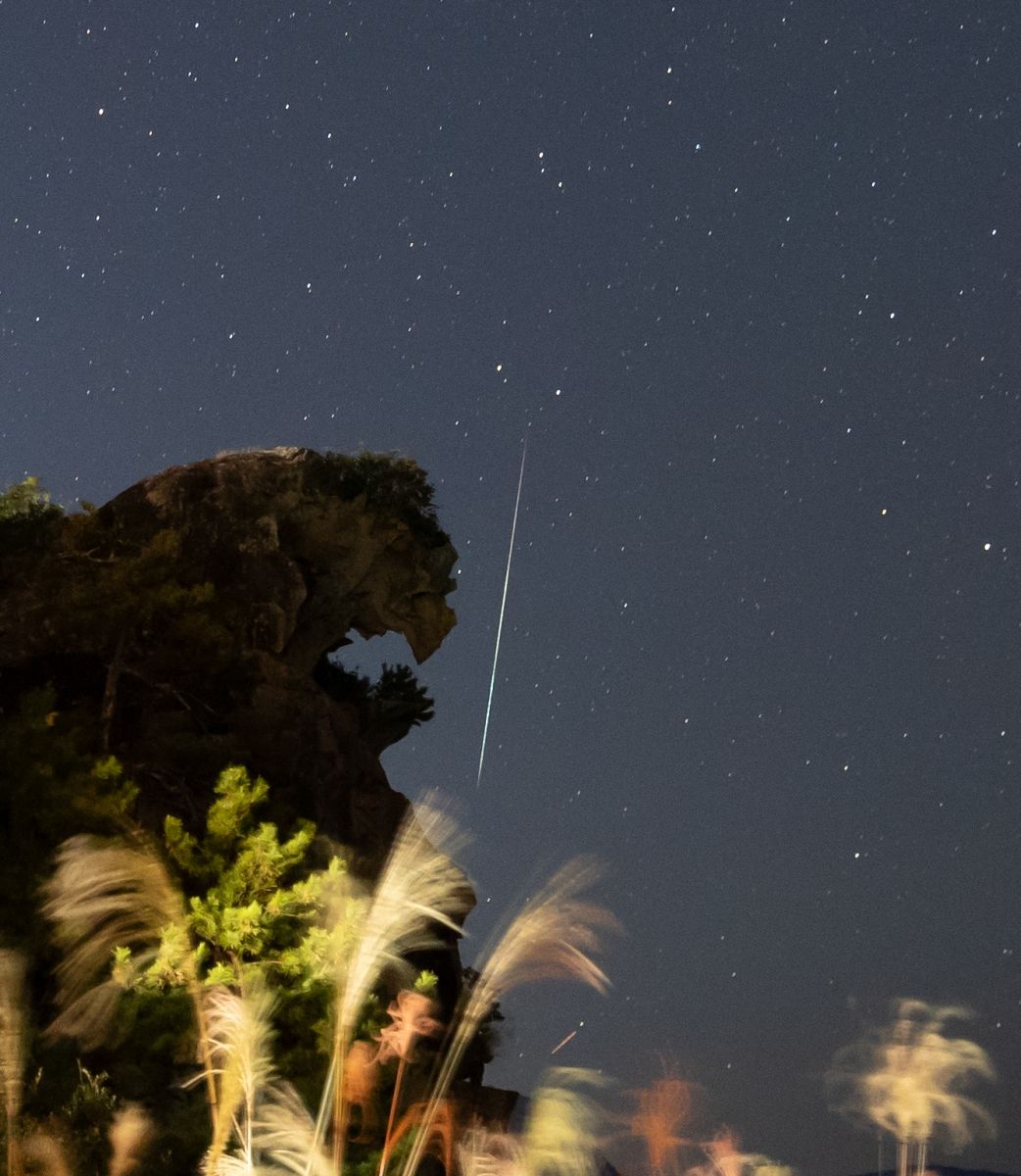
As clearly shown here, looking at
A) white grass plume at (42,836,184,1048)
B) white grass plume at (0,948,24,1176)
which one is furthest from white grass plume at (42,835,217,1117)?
white grass plume at (0,948,24,1176)

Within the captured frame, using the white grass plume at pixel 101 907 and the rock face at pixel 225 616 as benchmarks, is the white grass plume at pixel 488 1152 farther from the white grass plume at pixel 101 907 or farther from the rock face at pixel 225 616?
the white grass plume at pixel 101 907

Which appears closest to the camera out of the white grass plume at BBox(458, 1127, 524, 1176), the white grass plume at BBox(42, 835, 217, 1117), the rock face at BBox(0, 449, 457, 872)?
the white grass plume at BBox(42, 835, 217, 1117)

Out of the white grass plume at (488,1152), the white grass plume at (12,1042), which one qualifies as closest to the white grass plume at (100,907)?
the white grass plume at (12,1042)

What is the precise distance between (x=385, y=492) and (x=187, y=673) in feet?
25.9

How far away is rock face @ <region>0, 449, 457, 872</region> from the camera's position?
82.8ft

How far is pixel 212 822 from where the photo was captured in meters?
20.1

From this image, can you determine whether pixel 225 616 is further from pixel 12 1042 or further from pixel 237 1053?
pixel 12 1042

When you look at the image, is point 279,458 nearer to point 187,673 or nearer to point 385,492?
point 385,492

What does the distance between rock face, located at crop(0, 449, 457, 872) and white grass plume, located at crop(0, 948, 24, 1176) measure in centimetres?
493

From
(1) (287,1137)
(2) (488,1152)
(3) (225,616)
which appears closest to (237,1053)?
(1) (287,1137)

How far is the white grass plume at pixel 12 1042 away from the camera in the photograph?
582 inches

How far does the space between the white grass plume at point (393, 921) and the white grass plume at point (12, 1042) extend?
3.81m

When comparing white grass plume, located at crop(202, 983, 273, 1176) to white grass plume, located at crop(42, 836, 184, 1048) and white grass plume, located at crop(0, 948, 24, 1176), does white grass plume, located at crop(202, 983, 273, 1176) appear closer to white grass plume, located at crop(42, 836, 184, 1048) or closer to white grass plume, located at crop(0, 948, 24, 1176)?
white grass plume, located at crop(42, 836, 184, 1048)

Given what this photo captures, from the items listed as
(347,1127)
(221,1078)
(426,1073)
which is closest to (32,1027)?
(221,1078)
